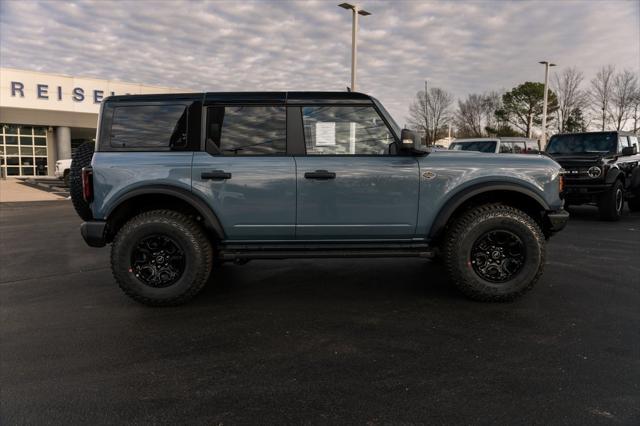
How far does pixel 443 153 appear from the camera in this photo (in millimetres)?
4375

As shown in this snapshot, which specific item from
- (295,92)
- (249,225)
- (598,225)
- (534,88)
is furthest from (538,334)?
(534,88)

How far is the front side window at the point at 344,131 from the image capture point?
167 inches

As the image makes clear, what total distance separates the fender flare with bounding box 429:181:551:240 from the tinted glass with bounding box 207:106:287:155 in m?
1.57

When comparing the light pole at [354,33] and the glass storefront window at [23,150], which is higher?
the light pole at [354,33]

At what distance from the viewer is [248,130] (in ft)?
13.9

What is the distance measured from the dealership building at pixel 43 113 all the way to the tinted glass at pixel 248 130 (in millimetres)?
23312

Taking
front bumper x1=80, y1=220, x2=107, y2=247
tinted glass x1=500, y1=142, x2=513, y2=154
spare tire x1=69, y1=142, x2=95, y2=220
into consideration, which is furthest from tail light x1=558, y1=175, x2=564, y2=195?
tinted glass x1=500, y1=142, x2=513, y2=154

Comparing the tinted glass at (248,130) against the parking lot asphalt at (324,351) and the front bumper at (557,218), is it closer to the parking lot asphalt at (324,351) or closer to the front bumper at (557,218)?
the parking lot asphalt at (324,351)

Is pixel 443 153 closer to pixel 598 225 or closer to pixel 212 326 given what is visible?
pixel 212 326

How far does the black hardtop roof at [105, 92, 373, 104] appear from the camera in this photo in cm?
429

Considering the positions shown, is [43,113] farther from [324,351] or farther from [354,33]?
[324,351]

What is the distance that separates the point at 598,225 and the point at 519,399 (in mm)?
7892

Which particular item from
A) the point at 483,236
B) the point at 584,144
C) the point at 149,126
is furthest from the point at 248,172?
the point at 584,144

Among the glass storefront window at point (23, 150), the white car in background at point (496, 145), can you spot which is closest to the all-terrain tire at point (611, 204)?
the white car in background at point (496, 145)
